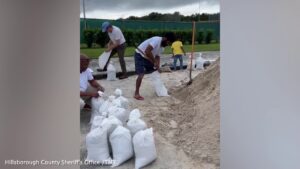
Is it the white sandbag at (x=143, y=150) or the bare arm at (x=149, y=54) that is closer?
the white sandbag at (x=143, y=150)

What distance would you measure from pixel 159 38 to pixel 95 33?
17.2 inches

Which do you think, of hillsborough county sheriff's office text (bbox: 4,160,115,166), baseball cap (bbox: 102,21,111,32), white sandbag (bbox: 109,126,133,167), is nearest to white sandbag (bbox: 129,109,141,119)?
white sandbag (bbox: 109,126,133,167)

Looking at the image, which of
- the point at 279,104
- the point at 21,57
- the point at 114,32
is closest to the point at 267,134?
the point at 279,104

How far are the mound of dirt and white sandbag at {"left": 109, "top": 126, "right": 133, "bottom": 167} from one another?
0.69 feet

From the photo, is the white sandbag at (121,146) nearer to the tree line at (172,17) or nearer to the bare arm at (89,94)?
the bare arm at (89,94)

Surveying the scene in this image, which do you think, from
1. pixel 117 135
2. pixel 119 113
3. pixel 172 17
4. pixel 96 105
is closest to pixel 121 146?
pixel 117 135

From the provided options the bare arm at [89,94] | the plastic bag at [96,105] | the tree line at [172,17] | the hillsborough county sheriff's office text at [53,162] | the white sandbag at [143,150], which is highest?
the tree line at [172,17]

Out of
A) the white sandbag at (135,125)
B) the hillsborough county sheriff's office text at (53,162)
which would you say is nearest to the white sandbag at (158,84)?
the white sandbag at (135,125)

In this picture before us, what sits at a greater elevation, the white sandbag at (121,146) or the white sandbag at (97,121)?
the white sandbag at (97,121)

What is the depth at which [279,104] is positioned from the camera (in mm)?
2662

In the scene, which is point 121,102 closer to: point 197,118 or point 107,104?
point 107,104

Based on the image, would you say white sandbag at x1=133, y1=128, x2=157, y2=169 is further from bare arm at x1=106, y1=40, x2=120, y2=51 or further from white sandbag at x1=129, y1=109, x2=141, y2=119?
bare arm at x1=106, y1=40, x2=120, y2=51

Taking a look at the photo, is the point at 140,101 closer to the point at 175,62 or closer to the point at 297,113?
the point at 175,62

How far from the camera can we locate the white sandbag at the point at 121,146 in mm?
2639
